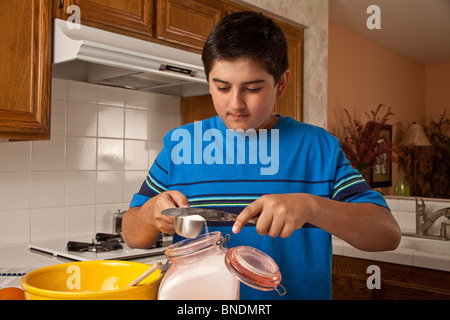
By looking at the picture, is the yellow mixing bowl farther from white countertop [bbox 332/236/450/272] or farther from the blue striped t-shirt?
white countertop [bbox 332/236/450/272]

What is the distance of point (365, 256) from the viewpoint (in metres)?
2.17

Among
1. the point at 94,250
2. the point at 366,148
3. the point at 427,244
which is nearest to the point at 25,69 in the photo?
the point at 94,250

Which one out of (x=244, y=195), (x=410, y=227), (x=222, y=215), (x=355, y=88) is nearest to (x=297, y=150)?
(x=244, y=195)

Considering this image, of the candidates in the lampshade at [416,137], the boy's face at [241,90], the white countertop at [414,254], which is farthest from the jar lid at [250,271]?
the lampshade at [416,137]

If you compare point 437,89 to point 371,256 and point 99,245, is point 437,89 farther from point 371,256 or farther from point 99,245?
point 99,245

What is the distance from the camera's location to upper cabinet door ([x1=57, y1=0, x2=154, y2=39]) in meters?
1.65

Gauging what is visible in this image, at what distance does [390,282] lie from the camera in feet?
6.86

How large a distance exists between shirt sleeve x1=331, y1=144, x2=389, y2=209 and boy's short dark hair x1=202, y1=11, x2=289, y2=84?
0.91 feet

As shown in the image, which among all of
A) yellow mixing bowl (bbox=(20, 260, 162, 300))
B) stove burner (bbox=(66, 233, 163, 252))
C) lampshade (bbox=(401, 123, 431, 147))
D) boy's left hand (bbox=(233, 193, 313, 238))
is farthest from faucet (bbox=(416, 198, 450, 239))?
lampshade (bbox=(401, 123, 431, 147))

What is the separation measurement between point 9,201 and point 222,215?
150cm

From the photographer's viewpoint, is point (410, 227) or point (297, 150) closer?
point (297, 150)
